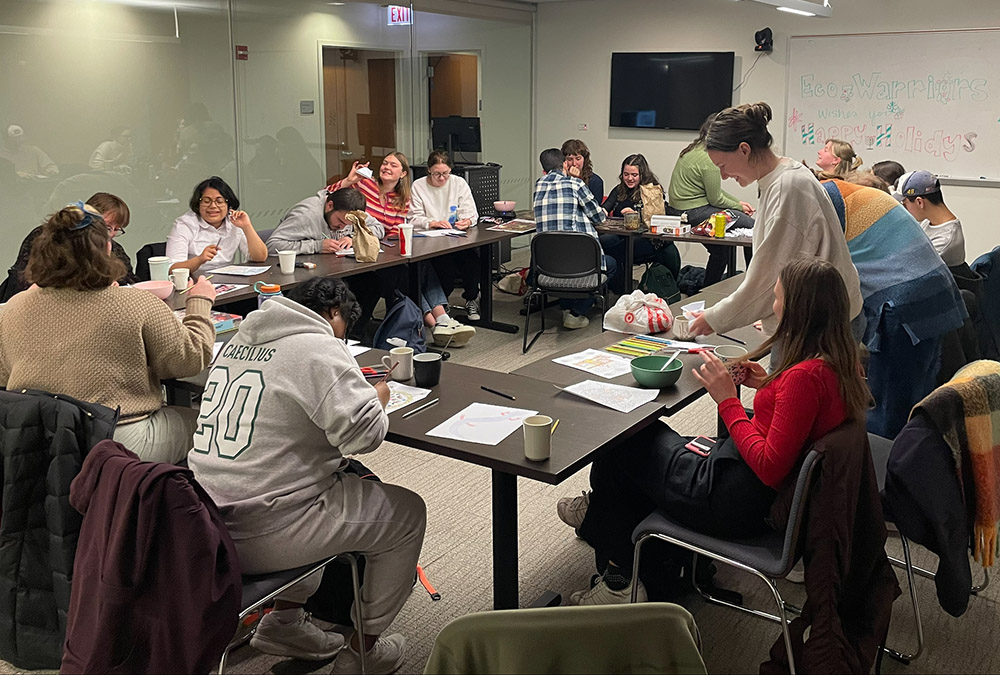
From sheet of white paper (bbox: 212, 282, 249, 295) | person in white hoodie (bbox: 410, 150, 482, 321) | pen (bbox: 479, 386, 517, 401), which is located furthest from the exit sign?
pen (bbox: 479, 386, 517, 401)

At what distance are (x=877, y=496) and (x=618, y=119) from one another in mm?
7024

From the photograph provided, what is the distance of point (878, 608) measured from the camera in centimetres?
222

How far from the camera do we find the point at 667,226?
20.4 ft

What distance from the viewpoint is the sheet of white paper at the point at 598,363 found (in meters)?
2.87

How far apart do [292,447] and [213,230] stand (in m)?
2.77

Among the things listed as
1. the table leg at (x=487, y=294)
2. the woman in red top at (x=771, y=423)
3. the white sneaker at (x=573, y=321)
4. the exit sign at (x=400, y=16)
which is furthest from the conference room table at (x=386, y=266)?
the exit sign at (x=400, y=16)

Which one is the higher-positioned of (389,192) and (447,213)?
(389,192)

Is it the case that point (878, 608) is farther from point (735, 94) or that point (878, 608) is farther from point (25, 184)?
point (735, 94)

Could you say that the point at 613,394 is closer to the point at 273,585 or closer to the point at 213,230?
the point at 273,585

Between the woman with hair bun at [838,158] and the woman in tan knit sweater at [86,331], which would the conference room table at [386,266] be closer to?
the woman in tan knit sweater at [86,331]

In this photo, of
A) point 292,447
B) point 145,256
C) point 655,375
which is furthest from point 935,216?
point 145,256

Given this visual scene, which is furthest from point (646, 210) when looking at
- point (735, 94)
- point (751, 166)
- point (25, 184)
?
point (25, 184)

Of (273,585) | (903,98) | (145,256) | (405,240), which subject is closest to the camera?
(273,585)

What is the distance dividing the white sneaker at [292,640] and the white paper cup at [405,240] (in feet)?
9.08
